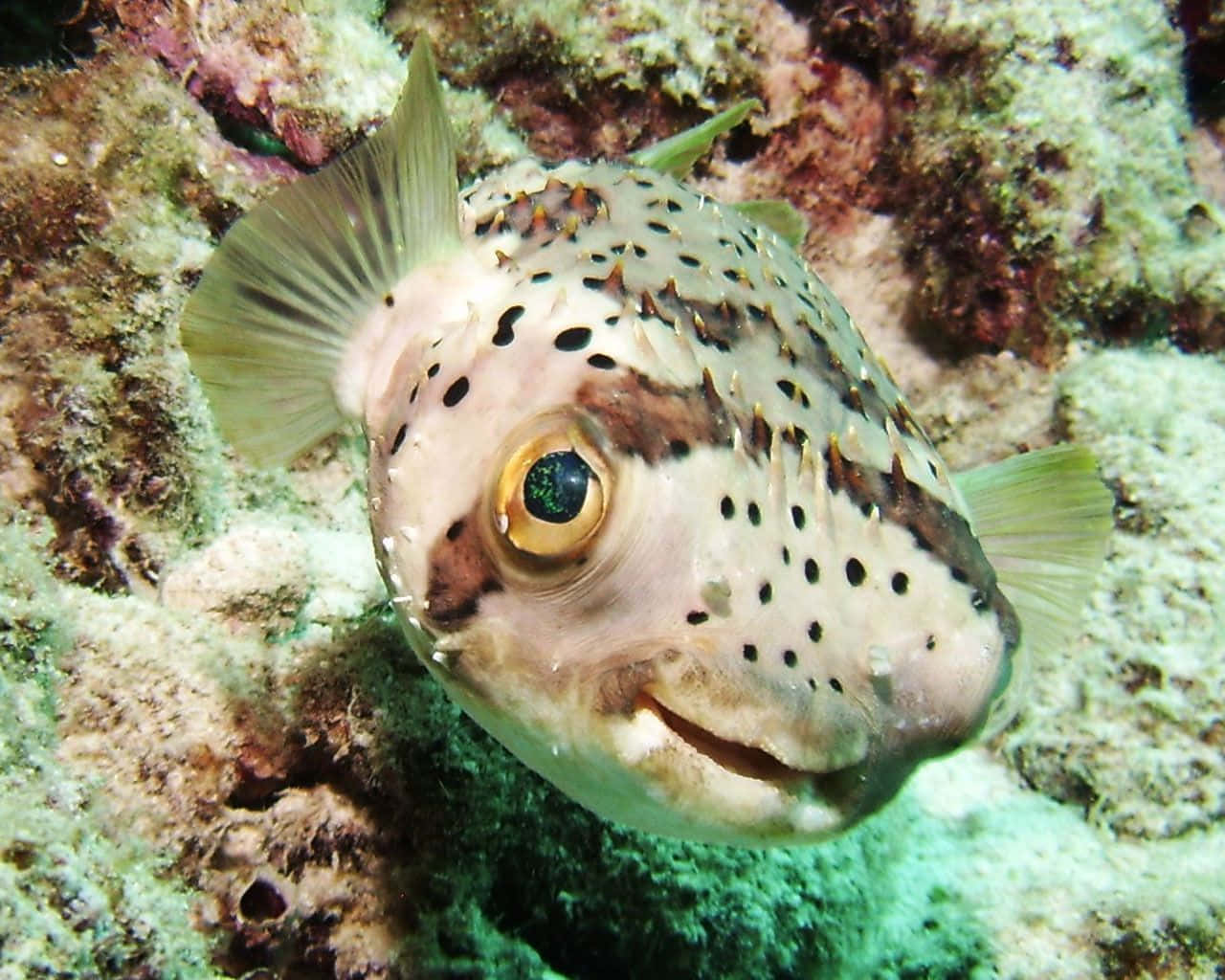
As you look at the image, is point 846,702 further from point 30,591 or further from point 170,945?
point 30,591

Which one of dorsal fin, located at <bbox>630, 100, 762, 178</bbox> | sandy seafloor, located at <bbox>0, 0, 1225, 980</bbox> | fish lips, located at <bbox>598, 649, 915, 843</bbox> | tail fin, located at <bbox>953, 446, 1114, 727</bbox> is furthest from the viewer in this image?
dorsal fin, located at <bbox>630, 100, 762, 178</bbox>

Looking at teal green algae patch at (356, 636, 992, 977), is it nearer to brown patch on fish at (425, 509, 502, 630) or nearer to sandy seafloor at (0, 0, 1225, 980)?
sandy seafloor at (0, 0, 1225, 980)

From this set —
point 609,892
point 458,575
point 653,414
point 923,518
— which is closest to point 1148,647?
point 609,892

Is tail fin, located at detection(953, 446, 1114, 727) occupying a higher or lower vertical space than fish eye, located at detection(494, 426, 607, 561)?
lower

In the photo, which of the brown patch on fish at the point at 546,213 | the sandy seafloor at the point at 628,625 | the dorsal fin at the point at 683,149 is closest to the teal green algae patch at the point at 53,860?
the sandy seafloor at the point at 628,625

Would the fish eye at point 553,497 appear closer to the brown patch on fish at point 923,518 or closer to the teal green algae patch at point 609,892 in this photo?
the brown patch on fish at point 923,518

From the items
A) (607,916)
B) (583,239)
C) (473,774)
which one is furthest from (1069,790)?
(583,239)

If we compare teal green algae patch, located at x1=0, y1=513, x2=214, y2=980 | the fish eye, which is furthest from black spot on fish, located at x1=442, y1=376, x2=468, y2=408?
teal green algae patch, located at x1=0, y1=513, x2=214, y2=980

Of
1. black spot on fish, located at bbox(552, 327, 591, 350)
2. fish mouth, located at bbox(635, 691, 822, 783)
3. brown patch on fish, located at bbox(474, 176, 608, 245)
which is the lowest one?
fish mouth, located at bbox(635, 691, 822, 783)

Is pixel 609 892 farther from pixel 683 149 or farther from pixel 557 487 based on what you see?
pixel 683 149
